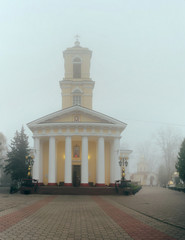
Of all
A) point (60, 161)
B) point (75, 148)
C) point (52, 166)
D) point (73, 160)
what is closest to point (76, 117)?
point (75, 148)

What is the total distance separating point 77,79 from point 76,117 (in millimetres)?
9746

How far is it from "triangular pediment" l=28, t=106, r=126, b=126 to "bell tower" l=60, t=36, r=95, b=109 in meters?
6.60

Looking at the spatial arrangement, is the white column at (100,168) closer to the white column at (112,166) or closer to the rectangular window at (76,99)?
the white column at (112,166)

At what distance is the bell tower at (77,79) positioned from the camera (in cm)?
4219

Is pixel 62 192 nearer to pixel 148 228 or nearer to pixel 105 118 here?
pixel 105 118

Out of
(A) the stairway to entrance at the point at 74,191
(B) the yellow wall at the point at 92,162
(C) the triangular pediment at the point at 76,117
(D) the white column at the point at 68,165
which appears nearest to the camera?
(A) the stairway to entrance at the point at 74,191

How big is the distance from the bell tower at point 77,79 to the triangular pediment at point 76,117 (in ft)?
21.7

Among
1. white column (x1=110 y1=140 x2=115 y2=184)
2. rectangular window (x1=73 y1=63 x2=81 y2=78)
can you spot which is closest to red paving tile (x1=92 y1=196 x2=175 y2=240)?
white column (x1=110 y1=140 x2=115 y2=184)

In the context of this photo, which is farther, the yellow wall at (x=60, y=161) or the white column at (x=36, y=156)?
the yellow wall at (x=60, y=161)

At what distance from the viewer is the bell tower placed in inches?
1661

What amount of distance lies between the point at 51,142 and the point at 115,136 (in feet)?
26.3

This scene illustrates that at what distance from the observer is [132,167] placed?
110 m

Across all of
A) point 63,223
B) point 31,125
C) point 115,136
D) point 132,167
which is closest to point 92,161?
point 115,136

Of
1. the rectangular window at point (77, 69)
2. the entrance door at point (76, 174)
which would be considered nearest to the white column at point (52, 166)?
the entrance door at point (76, 174)
